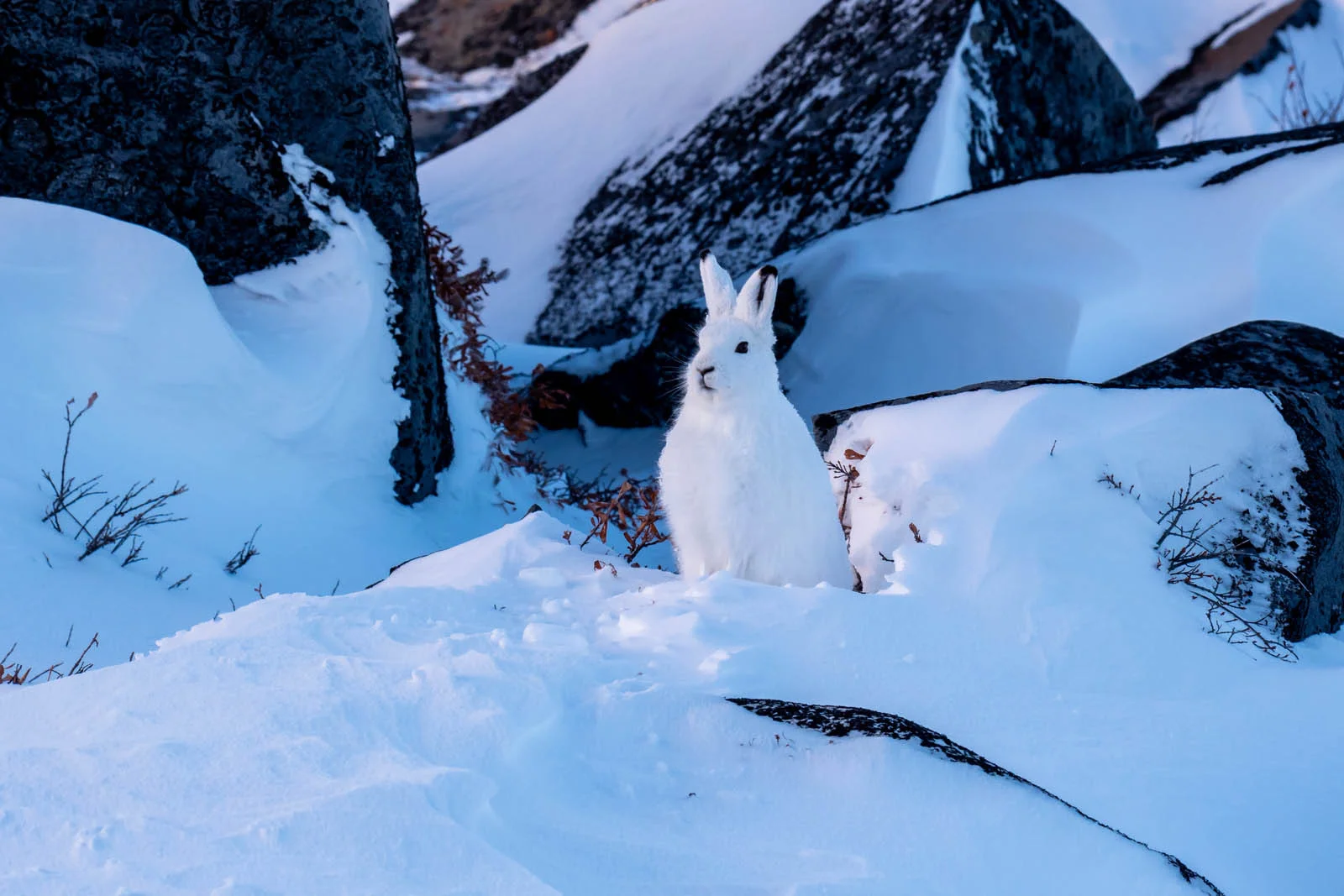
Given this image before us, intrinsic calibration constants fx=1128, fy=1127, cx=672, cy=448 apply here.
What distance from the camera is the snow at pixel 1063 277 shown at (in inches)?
197

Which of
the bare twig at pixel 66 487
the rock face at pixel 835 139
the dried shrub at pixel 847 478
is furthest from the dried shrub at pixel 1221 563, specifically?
the rock face at pixel 835 139

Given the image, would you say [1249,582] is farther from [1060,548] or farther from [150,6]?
[150,6]

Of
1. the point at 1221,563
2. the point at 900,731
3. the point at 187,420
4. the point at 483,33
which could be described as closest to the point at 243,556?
the point at 187,420

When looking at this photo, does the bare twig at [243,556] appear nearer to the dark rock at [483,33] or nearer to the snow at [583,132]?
the snow at [583,132]

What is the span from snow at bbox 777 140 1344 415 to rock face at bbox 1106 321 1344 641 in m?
0.58

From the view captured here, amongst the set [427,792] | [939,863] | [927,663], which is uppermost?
[427,792]

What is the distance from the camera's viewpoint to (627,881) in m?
1.83

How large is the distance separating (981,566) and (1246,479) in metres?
1.02

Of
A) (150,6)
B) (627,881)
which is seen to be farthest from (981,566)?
(150,6)

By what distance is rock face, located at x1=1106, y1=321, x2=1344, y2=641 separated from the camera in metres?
3.27

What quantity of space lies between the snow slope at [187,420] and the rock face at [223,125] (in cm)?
14

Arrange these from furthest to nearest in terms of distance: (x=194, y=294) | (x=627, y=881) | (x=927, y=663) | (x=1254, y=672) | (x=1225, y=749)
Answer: (x=194, y=294) < (x=1254, y=672) < (x=927, y=663) < (x=1225, y=749) < (x=627, y=881)

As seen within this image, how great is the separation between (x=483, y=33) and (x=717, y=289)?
46.0 ft

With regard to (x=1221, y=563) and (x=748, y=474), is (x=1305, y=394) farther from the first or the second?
(x=748, y=474)
